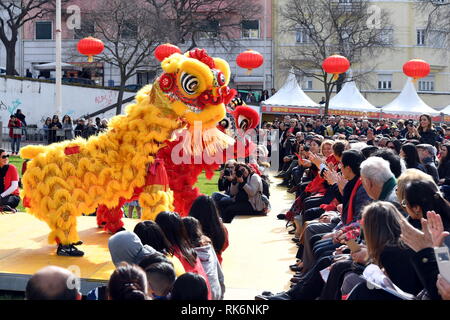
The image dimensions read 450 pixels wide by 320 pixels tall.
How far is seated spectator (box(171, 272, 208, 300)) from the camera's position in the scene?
346cm

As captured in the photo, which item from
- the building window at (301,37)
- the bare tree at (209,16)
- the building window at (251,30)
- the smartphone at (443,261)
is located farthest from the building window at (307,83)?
the smartphone at (443,261)

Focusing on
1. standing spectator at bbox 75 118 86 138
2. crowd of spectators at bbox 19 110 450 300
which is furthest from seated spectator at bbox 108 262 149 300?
standing spectator at bbox 75 118 86 138

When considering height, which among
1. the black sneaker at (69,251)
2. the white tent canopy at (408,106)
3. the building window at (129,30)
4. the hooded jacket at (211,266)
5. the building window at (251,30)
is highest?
the building window at (251,30)

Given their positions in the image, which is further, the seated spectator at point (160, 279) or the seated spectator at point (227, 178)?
the seated spectator at point (227, 178)

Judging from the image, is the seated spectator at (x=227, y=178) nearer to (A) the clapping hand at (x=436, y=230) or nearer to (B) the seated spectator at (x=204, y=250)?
(B) the seated spectator at (x=204, y=250)

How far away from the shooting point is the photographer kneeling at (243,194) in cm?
933

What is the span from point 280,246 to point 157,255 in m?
3.73

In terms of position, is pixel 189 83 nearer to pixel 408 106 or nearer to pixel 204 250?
pixel 204 250

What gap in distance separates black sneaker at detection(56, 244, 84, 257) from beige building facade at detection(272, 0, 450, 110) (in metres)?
29.3

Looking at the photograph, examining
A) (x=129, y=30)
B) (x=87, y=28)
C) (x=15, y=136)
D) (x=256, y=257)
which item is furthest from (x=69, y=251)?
(x=87, y=28)

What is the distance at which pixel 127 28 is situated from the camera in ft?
96.3

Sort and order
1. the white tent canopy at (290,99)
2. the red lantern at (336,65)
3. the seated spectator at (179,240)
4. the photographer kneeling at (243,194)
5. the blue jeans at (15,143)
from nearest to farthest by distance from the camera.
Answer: the seated spectator at (179,240), the photographer kneeling at (243,194), the red lantern at (336,65), the blue jeans at (15,143), the white tent canopy at (290,99)

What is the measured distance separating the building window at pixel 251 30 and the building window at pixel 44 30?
1057 centimetres
